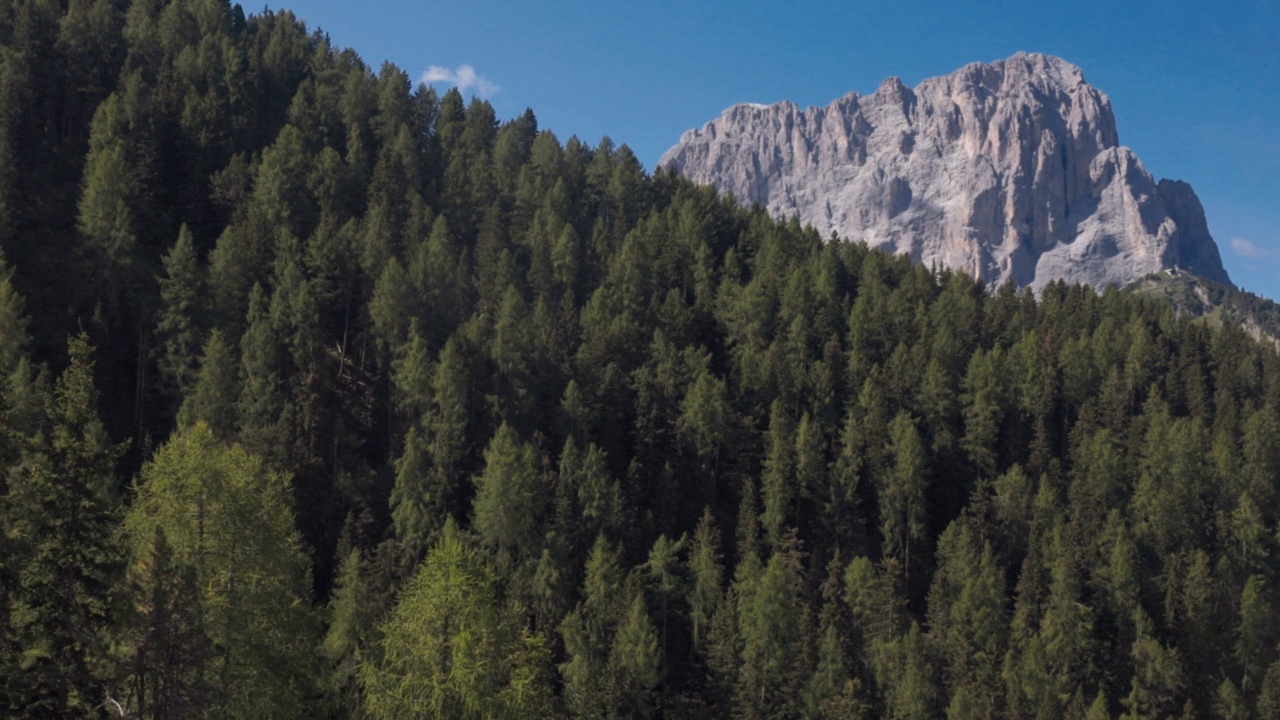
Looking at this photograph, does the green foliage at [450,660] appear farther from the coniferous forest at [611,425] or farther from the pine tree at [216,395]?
the pine tree at [216,395]

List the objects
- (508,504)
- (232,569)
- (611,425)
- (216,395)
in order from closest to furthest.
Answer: (232,569)
(216,395)
(508,504)
(611,425)

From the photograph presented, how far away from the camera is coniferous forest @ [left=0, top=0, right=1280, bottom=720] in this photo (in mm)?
64438

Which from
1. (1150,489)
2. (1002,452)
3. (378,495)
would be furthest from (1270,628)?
(378,495)

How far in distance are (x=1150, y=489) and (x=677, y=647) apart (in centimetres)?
4431

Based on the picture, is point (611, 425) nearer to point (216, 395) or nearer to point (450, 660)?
point (216, 395)

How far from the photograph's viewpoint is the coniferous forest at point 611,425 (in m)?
Answer: 64.4

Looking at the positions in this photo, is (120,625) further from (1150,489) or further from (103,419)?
(1150,489)

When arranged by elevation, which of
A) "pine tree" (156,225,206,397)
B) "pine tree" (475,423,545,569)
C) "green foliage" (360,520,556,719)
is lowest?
"green foliage" (360,520,556,719)

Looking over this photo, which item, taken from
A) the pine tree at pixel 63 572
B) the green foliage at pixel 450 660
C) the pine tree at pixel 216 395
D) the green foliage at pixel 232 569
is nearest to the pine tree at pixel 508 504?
the pine tree at pixel 216 395

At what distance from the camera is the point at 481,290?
90.6 meters

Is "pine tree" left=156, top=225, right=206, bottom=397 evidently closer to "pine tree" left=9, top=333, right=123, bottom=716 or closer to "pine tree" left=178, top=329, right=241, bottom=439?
"pine tree" left=178, top=329, right=241, bottom=439

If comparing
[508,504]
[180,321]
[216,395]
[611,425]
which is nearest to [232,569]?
[508,504]

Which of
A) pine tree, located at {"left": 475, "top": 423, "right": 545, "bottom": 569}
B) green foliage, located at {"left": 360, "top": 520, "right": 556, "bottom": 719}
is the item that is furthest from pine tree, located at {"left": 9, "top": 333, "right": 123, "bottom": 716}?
pine tree, located at {"left": 475, "top": 423, "right": 545, "bottom": 569}

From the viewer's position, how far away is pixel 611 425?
83.3 m
